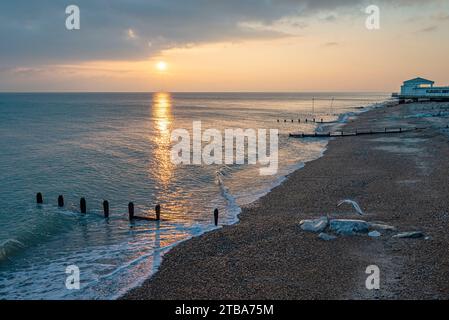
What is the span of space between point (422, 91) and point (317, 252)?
11572 cm

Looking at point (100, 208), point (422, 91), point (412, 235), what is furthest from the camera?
point (422, 91)

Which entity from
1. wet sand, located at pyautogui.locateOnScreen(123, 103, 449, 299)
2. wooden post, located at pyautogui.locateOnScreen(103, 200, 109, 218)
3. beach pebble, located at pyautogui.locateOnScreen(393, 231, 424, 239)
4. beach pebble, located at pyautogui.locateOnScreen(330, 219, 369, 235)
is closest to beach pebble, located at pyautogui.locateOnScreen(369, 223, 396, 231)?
beach pebble, located at pyautogui.locateOnScreen(330, 219, 369, 235)

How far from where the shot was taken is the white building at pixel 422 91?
107750mm

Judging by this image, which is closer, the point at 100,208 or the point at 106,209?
the point at 106,209

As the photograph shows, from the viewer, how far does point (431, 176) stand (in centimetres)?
2764

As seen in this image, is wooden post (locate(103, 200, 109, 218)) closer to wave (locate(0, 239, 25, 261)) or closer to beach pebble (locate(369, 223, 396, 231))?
wave (locate(0, 239, 25, 261))

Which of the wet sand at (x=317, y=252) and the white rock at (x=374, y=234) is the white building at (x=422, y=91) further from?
the white rock at (x=374, y=234)

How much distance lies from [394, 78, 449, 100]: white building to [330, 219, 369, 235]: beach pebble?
349 ft

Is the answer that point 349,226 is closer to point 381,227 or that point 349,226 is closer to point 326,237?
point 326,237

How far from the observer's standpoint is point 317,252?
15.5 meters

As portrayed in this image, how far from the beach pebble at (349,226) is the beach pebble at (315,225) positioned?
408 millimetres

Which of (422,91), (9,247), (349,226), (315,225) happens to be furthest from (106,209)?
(422,91)

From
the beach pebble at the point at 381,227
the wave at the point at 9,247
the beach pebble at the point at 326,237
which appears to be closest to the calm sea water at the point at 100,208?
the wave at the point at 9,247

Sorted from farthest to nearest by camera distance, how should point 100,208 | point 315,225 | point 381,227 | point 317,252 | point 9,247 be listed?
point 100,208, point 315,225, point 9,247, point 381,227, point 317,252
